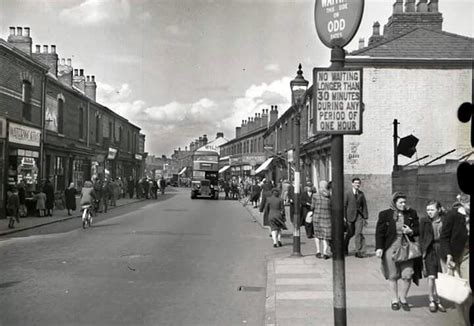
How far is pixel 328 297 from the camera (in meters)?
7.28

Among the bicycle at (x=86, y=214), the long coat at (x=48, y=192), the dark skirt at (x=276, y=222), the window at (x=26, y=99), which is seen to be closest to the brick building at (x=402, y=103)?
the dark skirt at (x=276, y=222)

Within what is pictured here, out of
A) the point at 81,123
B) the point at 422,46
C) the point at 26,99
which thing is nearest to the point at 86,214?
the point at 26,99

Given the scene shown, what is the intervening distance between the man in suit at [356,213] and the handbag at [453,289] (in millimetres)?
6485

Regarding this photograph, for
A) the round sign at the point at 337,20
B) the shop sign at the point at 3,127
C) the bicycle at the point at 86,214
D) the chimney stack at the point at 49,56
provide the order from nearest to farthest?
the round sign at the point at 337,20 < the bicycle at the point at 86,214 < the shop sign at the point at 3,127 < the chimney stack at the point at 49,56

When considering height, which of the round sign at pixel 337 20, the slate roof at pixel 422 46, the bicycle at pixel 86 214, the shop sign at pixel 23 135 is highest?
the slate roof at pixel 422 46

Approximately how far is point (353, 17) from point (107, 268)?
6856 mm

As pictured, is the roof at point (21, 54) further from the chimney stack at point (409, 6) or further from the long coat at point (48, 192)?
the chimney stack at point (409, 6)

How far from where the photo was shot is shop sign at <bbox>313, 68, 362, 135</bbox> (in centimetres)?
438

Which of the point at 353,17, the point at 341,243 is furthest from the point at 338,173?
the point at 353,17

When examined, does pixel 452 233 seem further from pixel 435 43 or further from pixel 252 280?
pixel 435 43

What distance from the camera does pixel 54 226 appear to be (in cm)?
1772

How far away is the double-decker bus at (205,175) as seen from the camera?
136 feet

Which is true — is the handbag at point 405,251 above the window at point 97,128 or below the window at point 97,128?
below

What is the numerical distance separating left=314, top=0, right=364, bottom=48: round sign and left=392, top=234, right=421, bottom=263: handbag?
3.13m
